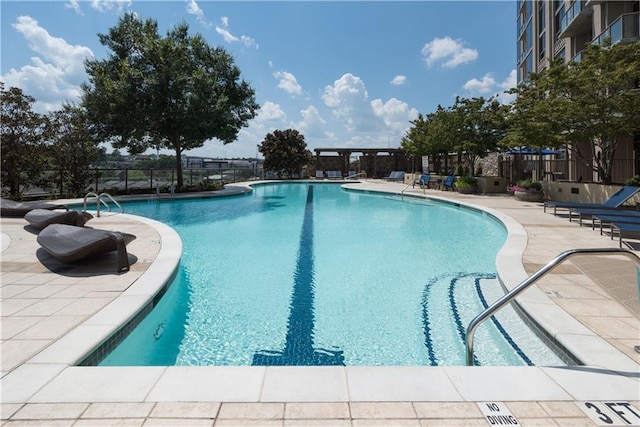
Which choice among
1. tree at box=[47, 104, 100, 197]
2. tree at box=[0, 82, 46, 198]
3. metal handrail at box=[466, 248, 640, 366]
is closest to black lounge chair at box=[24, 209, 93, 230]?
metal handrail at box=[466, 248, 640, 366]

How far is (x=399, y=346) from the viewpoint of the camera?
158 inches

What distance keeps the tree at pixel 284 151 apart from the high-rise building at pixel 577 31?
18.9 m

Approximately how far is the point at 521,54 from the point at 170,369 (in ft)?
118

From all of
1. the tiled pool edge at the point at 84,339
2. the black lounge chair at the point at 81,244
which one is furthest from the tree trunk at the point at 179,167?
the tiled pool edge at the point at 84,339

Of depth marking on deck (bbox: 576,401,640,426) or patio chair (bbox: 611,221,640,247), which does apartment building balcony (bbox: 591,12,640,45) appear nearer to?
patio chair (bbox: 611,221,640,247)

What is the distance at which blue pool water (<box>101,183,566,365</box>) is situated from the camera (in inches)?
150

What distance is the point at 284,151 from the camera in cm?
3222

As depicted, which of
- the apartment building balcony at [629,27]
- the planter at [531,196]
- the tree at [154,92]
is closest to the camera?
the apartment building balcony at [629,27]

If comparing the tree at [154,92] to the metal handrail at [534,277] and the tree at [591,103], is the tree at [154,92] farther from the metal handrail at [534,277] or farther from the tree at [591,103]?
the metal handrail at [534,277]

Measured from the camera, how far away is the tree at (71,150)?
1542 centimetres

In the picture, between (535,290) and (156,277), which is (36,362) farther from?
(535,290)

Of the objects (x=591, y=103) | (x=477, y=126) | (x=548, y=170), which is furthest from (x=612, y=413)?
(x=548, y=170)

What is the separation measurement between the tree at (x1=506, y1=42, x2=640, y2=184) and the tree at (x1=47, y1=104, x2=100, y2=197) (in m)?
18.0

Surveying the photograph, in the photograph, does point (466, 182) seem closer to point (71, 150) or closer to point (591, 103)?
point (591, 103)
